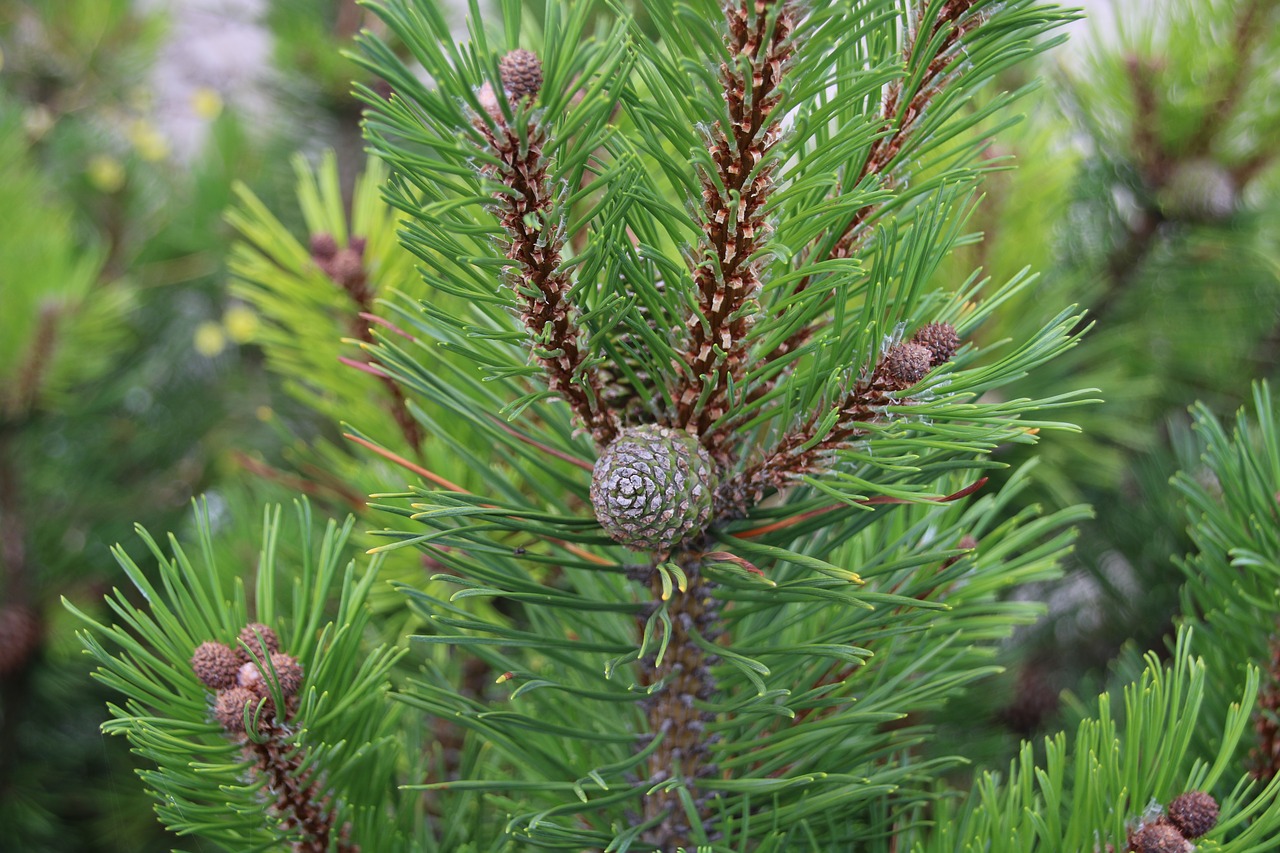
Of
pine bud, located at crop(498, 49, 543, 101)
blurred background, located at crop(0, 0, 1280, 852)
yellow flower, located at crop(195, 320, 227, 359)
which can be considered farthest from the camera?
yellow flower, located at crop(195, 320, 227, 359)

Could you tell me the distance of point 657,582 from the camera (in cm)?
31

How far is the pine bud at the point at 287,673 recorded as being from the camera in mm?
291

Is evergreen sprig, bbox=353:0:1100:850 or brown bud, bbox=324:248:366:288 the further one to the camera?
brown bud, bbox=324:248:366:288

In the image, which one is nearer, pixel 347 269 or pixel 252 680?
pixel 252 680

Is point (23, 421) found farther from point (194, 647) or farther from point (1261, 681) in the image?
point (1261, 681)

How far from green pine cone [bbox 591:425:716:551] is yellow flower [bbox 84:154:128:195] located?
28.3 inches

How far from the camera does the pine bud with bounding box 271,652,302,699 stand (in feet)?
0.96

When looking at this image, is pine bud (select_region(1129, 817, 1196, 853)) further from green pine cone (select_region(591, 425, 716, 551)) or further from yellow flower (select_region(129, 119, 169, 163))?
yellow flower (select_region(129, 119, 169, 163))

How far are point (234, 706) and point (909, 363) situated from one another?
0.70 feet

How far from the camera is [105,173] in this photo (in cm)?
80

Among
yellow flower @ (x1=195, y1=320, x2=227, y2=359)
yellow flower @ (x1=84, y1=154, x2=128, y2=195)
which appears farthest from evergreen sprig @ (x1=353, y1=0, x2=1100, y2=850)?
yellow flower @ (x1=84, y1=154, x2=128, y2=195)

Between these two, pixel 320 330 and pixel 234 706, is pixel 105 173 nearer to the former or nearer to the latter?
pixel 320 330

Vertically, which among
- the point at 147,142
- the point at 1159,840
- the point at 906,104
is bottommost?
the point at 1159,840

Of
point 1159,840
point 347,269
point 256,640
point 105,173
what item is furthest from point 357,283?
point 105,173
